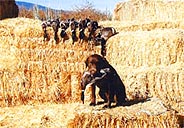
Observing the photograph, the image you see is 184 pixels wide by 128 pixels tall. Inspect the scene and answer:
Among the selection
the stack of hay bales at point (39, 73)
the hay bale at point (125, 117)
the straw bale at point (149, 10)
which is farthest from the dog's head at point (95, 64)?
the straw bale at point (149, 10)

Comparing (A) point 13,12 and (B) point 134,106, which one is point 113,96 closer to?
(B) point 134,106

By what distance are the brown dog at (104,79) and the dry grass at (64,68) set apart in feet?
2.75

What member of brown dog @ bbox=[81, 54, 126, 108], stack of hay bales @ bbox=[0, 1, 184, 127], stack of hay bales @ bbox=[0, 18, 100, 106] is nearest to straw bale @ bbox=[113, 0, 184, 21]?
stack of hay bales @ bbox=[0, 1, 184, 127]

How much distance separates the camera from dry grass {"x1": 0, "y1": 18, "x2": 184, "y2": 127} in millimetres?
8758

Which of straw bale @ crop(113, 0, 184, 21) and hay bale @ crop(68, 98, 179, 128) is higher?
straw bale @ crop(113, 0, 184, 21)

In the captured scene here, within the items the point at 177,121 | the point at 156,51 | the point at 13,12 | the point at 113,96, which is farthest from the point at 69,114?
the point at 13,12

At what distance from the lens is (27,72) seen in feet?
31.2

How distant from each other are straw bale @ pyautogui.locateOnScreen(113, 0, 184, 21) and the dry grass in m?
5.46

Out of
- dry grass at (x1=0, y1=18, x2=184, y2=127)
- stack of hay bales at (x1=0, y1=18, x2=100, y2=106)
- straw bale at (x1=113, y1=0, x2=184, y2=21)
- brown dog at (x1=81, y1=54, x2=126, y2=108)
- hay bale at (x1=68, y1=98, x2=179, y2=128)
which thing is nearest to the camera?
hay bale at (x1=68, y1=98, x2=179, y2=128)

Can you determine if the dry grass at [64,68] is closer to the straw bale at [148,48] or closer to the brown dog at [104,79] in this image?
the straw bale at [148,48]

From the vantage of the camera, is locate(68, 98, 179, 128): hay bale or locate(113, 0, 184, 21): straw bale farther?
locate(113, 0, 184, 21): straw bale

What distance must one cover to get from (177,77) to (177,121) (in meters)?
1.92

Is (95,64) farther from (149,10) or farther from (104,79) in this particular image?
(149,10)

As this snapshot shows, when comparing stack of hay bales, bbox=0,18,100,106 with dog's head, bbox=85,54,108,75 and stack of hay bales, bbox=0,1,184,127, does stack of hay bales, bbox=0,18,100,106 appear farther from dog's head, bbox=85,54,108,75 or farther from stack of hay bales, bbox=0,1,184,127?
dog's head, bbox=85,54,108,75
